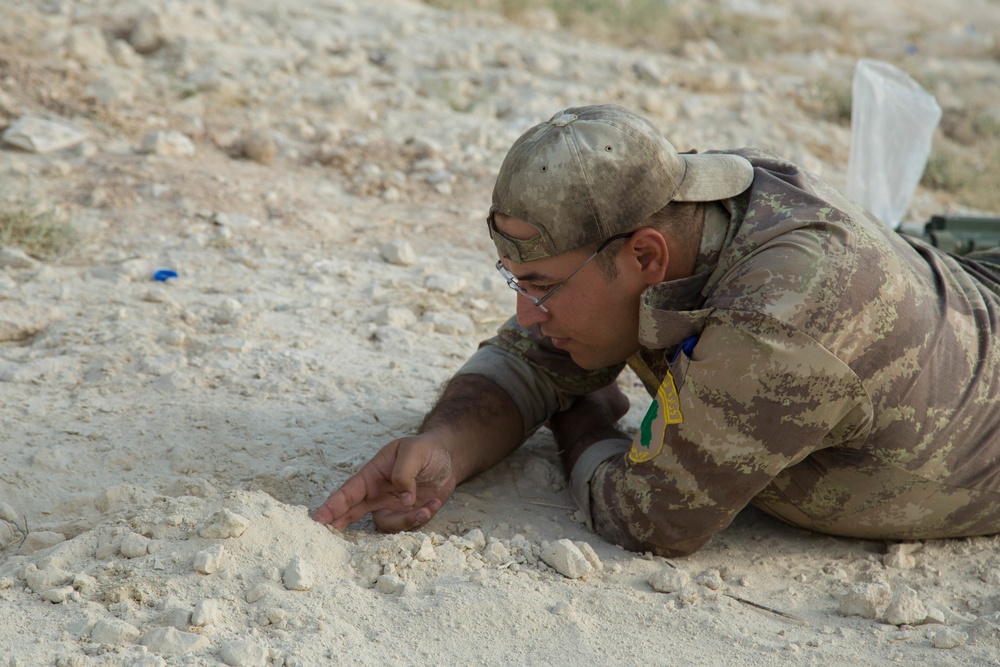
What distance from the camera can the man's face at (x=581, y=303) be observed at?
96.5 inches

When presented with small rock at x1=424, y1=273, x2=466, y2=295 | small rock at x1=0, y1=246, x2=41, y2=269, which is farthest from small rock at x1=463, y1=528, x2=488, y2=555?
small rock at x1=0, y1=246, x2=41, y2=269

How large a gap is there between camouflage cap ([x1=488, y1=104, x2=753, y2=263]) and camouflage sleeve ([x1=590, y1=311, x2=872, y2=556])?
0.32 m

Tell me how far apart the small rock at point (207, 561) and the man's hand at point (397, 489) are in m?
0.34

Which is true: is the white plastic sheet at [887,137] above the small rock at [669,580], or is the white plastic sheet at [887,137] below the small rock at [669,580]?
above

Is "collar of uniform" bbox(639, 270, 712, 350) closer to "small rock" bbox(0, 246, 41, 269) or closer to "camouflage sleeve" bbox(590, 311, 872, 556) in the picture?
"camouflage sleeve" bbox(590, 311, 872, 556)

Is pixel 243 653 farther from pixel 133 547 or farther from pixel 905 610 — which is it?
pixel 905 610

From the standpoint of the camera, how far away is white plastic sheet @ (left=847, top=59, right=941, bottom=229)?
15.7 ft

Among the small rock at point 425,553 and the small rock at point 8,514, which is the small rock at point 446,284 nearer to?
the small rock at point 425,553

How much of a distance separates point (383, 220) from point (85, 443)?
2234 millimetres

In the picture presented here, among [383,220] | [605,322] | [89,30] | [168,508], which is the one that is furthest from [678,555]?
[89,30]

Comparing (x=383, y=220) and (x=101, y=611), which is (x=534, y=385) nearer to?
(x=101, y=611)

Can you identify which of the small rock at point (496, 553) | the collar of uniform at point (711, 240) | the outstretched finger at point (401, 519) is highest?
the collar of uniform at point (711, 240)

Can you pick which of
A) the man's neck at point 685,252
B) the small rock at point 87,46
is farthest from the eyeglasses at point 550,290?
the small rock at point 87,46

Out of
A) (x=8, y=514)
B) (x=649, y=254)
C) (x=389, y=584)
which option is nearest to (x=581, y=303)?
(x=649, y=254)
